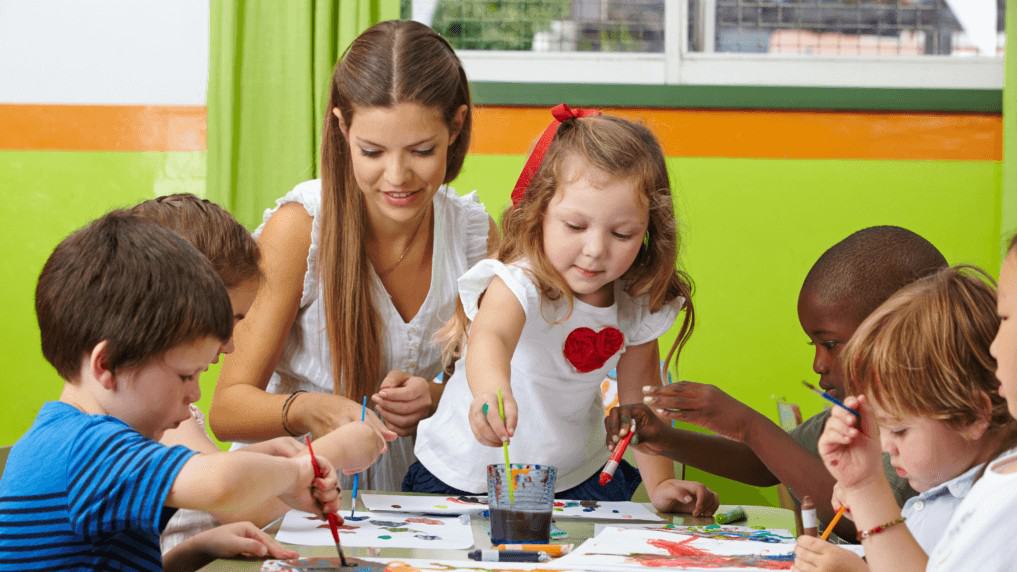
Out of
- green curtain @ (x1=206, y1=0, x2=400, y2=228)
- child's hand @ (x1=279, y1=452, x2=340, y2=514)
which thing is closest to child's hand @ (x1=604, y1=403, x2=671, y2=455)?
child's hand @ (x1=279, y1=452, x2=340, y2=514)

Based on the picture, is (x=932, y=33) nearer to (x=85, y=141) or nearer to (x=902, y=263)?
(x=902, y=263)

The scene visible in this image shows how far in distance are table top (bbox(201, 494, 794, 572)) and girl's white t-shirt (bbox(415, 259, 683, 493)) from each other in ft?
0.69

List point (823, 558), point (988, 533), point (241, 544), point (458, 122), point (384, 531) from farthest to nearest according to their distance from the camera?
point (458, 122)
point (384, 531)
point (241, 544)
point (823, 558)
point (988, 533)

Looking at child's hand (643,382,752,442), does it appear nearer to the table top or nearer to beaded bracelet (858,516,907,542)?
the table top

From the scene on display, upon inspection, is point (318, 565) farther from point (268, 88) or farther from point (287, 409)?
point (268, 88)

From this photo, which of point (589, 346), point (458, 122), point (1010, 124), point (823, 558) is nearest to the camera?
point (823, 558)

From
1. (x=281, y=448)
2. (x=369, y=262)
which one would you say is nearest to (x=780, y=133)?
(x=369, y=262)

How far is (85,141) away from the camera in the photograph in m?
3.35

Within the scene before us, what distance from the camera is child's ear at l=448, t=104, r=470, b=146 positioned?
2.04 m

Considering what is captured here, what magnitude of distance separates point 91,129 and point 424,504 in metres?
2.17

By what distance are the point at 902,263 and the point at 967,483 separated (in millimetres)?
634

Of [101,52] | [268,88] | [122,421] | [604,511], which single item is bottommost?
[604,511]

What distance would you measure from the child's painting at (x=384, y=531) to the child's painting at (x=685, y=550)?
0.15 metres

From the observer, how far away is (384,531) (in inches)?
53.9
